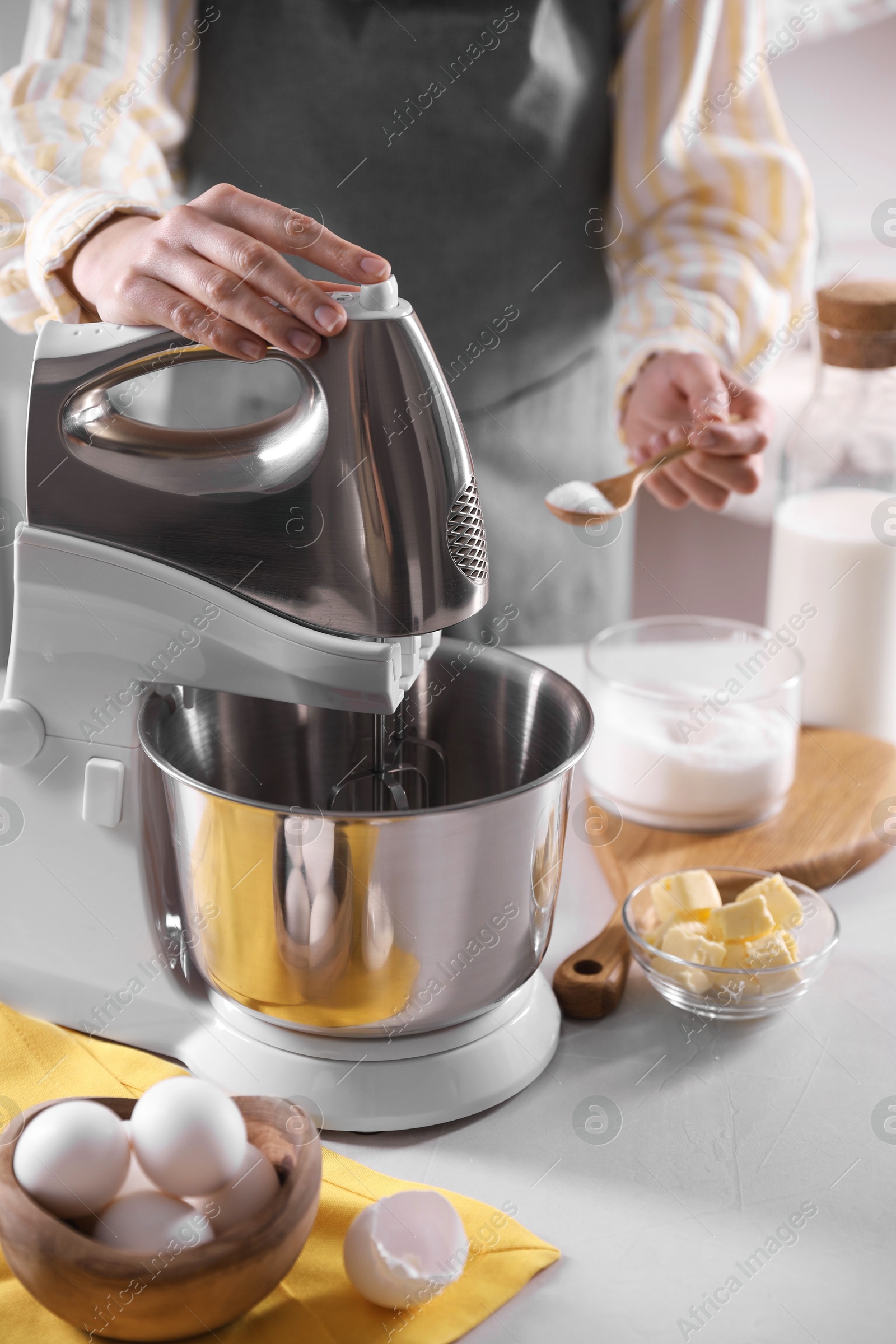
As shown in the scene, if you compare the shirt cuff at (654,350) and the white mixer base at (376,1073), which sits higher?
the shirt cuff at (654,350)

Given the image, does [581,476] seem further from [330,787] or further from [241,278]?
[241,278]

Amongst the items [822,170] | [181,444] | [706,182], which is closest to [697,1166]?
[181,444]

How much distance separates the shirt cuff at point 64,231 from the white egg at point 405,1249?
648 mm

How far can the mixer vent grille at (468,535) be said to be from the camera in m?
0.61

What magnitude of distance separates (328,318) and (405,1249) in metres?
0.45

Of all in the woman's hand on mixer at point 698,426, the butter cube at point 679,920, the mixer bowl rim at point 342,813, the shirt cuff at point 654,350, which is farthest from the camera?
the shirt cuff at point 654,350

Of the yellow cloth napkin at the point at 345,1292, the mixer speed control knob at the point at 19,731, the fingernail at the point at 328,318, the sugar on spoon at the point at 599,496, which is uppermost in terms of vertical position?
the fingernail at the point at 328,318

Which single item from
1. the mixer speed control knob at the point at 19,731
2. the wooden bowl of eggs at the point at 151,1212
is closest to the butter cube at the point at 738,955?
the wooden bowl of eggs at the point at 151,1212

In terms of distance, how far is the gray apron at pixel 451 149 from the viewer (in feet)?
4.05

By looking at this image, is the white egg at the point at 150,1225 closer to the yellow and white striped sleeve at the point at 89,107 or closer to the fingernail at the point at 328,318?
the fingernail at the point at 328,318

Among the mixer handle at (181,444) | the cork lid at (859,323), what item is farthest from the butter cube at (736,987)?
the cork lid at (859,323)

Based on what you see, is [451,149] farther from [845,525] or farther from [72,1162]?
[72,1162]

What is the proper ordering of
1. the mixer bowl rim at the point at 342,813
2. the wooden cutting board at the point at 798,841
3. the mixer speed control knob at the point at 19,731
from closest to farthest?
the mixer bowl rim at the point at 342,813 < the mixer speed control knob at the point at 19,731 < the wooden cutting board at the point at 798,841

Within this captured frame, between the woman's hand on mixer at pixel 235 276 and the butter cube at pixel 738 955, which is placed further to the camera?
the butter cube at pixel 738 955
